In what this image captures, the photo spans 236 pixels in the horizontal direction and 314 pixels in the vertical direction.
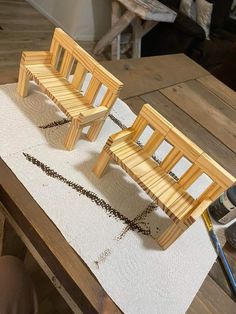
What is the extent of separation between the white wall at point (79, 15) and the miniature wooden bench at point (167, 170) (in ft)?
7.35

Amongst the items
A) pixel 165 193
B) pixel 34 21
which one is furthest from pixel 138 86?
pixel 34 21

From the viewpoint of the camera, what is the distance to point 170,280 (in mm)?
510

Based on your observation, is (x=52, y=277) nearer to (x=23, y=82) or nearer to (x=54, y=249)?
(x=54, y=249)

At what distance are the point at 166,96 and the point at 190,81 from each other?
0.73 ft

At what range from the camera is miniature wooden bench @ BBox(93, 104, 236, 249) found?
507 mm

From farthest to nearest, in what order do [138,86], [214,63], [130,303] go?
1. [214,63]
2. [138,86]
3. [130,303]

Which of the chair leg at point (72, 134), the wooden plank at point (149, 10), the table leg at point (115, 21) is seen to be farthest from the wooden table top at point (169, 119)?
the table leg at point (115, 21)

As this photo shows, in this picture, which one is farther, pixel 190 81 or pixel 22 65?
pixel 190 81

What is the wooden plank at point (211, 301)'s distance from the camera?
50cm

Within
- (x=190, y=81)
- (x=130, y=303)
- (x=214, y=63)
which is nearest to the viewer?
(x=130, y=303)

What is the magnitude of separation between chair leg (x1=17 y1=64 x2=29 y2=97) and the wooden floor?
60mm

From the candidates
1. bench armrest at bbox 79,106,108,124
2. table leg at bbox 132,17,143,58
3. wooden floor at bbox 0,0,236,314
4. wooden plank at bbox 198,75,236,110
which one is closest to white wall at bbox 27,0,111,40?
wooden floor at bbox 0,0,236,314

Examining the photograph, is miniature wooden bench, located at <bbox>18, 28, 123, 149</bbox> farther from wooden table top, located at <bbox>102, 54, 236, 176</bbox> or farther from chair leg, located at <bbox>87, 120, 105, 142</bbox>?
wooden table top, located at <bbox>102, 54, 236, 176</bbox>

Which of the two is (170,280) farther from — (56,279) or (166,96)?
(166,96)
